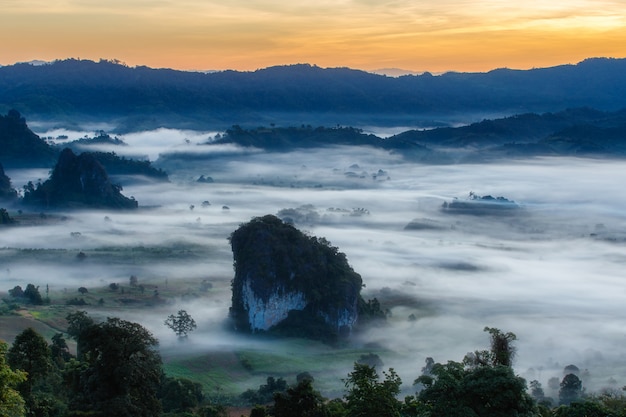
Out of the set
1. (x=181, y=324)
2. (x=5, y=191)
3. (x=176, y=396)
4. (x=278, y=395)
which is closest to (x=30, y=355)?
(x=278, y=395)

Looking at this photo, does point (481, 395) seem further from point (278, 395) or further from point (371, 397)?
point (278, 395)

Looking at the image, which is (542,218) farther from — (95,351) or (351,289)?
(95,351)

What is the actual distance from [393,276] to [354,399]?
77999mm

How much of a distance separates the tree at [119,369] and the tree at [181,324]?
42.1m

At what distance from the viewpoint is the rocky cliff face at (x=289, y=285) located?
267ft

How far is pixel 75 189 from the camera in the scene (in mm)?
172500

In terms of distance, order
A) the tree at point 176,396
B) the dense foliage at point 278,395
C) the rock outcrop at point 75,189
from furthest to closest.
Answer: the rock outcrop at point 75,189 < the tree at point 176,396 < the dense foliage at point 278,395

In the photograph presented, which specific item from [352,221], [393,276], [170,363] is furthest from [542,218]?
[170,363]

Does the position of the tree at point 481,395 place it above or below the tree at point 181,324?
above

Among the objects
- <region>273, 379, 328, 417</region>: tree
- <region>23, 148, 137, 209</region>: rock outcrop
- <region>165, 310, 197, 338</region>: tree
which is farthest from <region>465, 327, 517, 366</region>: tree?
<region>23, 148, 137, 209</region>: rock outcrop

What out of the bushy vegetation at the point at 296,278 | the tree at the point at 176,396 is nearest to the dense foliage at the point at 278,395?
the tree at the point at 176,396

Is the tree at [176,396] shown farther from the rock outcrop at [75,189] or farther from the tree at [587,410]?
the rock outcrop at [75,189]

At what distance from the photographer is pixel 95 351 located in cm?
3088

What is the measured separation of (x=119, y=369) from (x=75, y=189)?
149137 millimetres
